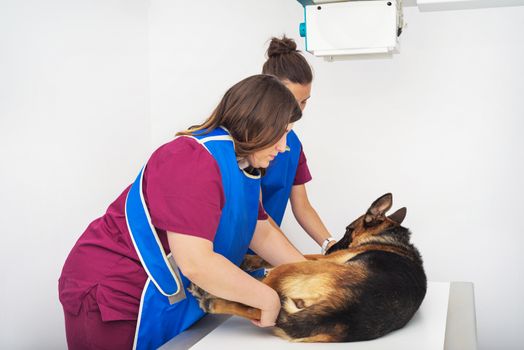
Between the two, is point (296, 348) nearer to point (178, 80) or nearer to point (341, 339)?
point (341, 339)

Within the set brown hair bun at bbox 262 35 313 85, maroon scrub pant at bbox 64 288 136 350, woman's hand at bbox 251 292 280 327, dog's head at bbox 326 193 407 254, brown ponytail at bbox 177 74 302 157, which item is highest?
brown hair bun at bbox 262 35 313 85

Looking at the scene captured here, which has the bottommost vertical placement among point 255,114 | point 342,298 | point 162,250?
point 342,298

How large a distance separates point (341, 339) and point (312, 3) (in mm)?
1001

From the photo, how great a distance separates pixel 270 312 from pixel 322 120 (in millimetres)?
2036

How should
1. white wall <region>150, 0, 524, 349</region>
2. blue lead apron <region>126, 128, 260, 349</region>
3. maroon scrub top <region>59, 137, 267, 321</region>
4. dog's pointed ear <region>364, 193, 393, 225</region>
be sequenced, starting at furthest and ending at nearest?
1. white wall <region>150, 0, 524, 349</region>
2. dog's pointed ear <region>364, 193, 393, 225</region>
3. blue lead apron <region>126, 128, 260, 349</region>
4. maroon scrub top <region>59, 137, 267, 321</region>

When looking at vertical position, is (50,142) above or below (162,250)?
above

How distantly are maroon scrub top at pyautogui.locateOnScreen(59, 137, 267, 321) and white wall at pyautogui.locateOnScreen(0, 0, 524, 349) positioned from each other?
100cm

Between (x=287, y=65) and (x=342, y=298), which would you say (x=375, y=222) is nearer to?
(x=342, y=298)

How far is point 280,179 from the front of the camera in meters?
2.41

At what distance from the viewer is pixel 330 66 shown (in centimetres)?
338

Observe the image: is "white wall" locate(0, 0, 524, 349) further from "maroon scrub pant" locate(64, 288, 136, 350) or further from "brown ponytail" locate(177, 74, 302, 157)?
"brown ponytail" locate(177, 74, 302, 157)

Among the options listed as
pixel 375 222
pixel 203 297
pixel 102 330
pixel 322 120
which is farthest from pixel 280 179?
pixel 322 120

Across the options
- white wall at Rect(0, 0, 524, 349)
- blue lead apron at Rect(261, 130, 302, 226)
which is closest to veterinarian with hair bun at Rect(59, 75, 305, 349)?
Result: blue lead apron at Rect(261, 130, 302, 226)

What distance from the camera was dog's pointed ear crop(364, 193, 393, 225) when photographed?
6.26ft
